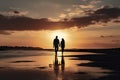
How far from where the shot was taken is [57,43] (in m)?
31.6

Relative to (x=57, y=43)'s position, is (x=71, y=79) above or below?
below

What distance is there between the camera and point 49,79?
1719 cm

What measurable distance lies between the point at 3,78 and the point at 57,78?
3189 millimetres

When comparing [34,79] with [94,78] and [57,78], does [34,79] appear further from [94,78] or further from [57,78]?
[94,78]

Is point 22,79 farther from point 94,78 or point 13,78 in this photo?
point 94,78

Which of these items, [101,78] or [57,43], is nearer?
[101,78]

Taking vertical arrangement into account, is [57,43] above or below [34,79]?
above

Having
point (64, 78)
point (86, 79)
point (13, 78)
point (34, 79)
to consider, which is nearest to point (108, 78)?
point (86, 79)

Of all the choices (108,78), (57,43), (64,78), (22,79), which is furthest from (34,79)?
(57,43)

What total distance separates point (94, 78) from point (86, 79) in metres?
0.84

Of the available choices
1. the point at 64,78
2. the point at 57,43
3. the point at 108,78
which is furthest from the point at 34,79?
the point at 57,43

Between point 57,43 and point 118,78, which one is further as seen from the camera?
point 57,43

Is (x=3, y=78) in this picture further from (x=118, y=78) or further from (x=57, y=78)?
(x=118, y=78)

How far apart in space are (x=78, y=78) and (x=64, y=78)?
852 mm
